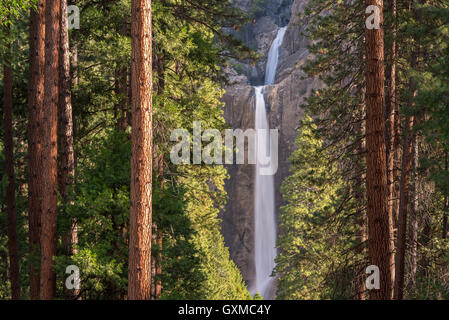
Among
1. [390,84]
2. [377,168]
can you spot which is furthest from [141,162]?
[390,84]

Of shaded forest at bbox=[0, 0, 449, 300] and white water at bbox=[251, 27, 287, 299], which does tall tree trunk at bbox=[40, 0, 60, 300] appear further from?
white water at bbox=[251, 27, 287, 299]

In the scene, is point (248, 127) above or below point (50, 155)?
above

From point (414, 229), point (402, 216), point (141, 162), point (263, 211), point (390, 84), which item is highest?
point (390, 84)

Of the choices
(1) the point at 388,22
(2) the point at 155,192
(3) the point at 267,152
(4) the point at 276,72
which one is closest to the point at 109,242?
(2) the point at 155,192

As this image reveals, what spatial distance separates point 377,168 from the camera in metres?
6.80

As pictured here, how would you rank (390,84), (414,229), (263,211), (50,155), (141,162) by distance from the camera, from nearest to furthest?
1. (141,162)
2. (50,155)
3. (390,84)
4. (414,229)
5. (263,211)

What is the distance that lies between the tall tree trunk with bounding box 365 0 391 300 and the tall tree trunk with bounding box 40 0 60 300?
527cm

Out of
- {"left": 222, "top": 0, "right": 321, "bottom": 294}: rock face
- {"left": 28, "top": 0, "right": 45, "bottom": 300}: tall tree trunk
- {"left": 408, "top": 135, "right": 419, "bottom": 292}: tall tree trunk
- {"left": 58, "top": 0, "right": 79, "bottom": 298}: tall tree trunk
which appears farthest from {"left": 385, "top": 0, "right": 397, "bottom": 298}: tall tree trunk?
{"left": 222, "top": 0, "right": 321, "bottom": 294}: rock face

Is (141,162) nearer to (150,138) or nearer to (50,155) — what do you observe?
(150,138)

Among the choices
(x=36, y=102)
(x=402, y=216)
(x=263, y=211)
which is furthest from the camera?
(x=263, y=211)

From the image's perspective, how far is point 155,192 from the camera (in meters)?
7.34

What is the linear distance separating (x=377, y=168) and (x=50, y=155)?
220 inches

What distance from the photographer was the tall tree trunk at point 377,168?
21.9 ft
